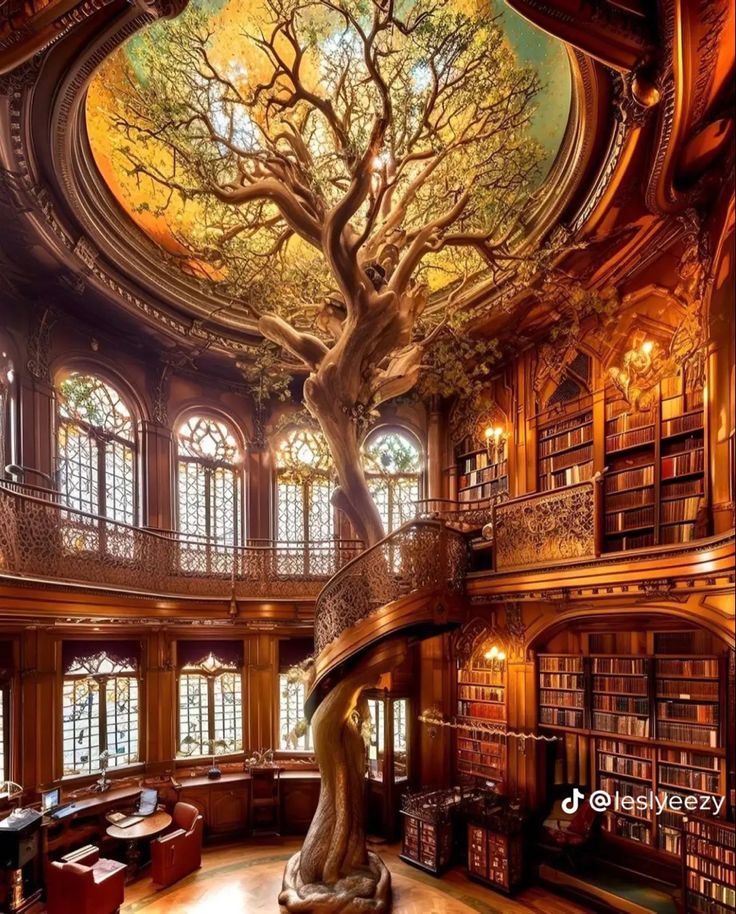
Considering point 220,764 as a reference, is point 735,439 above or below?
above

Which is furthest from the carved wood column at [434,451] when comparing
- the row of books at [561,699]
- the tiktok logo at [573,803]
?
the tiktok logo at [573,803]

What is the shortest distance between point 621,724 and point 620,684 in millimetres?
418

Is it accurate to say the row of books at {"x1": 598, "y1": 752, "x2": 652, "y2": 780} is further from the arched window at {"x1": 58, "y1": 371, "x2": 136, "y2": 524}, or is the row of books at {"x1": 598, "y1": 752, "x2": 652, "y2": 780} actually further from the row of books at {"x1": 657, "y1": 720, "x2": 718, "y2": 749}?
the arched window at {"x1": 58, "y1": 371, "x2": 136, "y2": 524}

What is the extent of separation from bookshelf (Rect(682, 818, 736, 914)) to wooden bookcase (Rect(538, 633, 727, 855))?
0.27m

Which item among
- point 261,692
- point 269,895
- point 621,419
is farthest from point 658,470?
point 261,692

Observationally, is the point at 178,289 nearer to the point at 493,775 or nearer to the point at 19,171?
the point at 19,171

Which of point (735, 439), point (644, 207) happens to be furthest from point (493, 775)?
point (644, 207)

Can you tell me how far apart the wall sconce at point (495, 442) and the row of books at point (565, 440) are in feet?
2.16

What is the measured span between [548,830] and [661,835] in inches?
48.0

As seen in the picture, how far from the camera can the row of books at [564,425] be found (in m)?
7.24

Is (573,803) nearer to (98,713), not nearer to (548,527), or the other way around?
(548,527)

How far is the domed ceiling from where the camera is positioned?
5.57 meters

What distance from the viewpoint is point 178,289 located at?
7.81 m

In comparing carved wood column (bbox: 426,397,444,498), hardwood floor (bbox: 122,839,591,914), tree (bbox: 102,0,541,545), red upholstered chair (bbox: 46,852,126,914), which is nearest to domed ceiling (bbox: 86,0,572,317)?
tree (bbox: 102,0,541,545)
